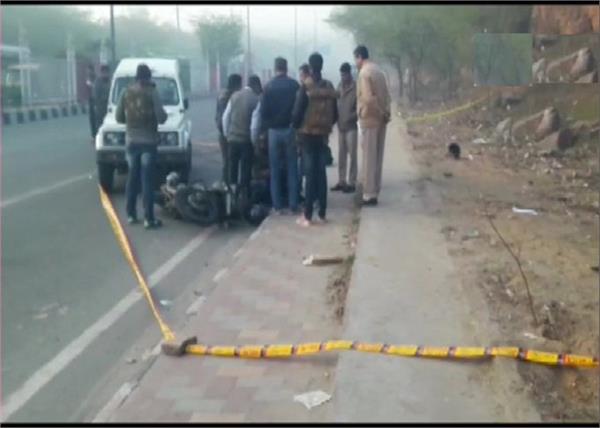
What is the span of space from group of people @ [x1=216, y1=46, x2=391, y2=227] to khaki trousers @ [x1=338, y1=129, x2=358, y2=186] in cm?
3

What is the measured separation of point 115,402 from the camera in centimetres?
483

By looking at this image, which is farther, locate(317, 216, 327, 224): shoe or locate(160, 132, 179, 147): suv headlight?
locate(160, 132, 179, 147): suv headlight

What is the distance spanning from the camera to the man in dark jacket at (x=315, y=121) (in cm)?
926

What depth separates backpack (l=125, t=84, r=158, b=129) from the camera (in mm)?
9875

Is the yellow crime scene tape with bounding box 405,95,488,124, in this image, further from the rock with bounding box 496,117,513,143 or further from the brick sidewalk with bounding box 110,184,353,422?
the brick sidewalk with bounding box 110,184,353,422

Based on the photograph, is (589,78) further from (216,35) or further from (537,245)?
(216,35)

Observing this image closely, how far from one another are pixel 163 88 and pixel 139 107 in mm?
4197

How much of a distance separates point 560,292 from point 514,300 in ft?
1.62

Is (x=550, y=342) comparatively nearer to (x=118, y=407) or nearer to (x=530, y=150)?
(x=118, y=407)

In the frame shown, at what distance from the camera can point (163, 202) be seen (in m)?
10.8

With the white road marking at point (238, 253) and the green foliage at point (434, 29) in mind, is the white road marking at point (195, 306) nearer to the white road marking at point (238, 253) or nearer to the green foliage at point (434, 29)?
the white road marking at point (238, 253)

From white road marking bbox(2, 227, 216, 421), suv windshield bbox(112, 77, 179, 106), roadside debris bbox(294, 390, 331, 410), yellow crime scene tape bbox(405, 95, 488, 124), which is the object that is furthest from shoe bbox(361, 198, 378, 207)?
yellow crime scene tape bbox(405, 95, 488, 124)

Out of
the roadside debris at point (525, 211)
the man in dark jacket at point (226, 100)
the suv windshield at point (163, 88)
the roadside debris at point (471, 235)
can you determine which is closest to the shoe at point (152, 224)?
the man in dark jacket at point (226, 100)

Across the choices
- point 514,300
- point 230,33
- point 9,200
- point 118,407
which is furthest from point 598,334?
point 230,33
